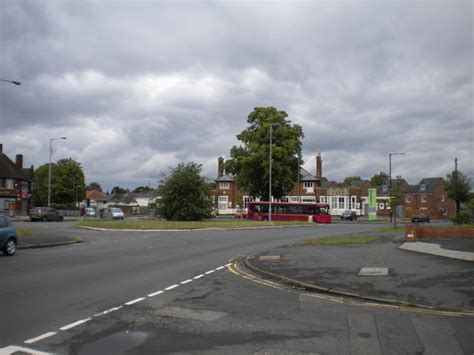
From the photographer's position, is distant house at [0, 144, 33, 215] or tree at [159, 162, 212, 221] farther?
distant house at [0, 144, 33, 215]

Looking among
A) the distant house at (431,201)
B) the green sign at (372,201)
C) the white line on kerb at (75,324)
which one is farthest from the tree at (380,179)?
the white line on kerb at (75,324)

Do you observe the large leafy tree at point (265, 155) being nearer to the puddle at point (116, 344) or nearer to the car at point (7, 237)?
the car at point (7, 237)

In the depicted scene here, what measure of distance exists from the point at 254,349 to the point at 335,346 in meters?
1.08

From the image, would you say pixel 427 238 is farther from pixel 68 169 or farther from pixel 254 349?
pixel 68 169

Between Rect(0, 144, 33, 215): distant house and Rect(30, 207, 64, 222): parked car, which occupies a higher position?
Rect(0, 144, 33, 215): distant house

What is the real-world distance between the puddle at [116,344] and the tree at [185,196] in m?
41.9

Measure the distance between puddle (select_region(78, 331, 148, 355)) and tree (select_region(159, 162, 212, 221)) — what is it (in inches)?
1649

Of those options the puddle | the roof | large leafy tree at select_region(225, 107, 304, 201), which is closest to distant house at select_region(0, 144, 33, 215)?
the roof

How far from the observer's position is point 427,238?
22.8 m

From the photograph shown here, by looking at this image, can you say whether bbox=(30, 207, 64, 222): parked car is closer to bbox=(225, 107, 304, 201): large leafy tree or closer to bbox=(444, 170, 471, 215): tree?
bbox=(225, 107, 304, 201): large leafy tree

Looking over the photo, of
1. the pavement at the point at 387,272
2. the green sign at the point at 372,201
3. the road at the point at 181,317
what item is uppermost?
the green sign at the point at 372,201

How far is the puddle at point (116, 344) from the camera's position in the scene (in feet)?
19.4

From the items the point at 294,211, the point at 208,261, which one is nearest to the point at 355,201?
the point at 294,211

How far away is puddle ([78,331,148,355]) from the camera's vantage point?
19.4 ft
